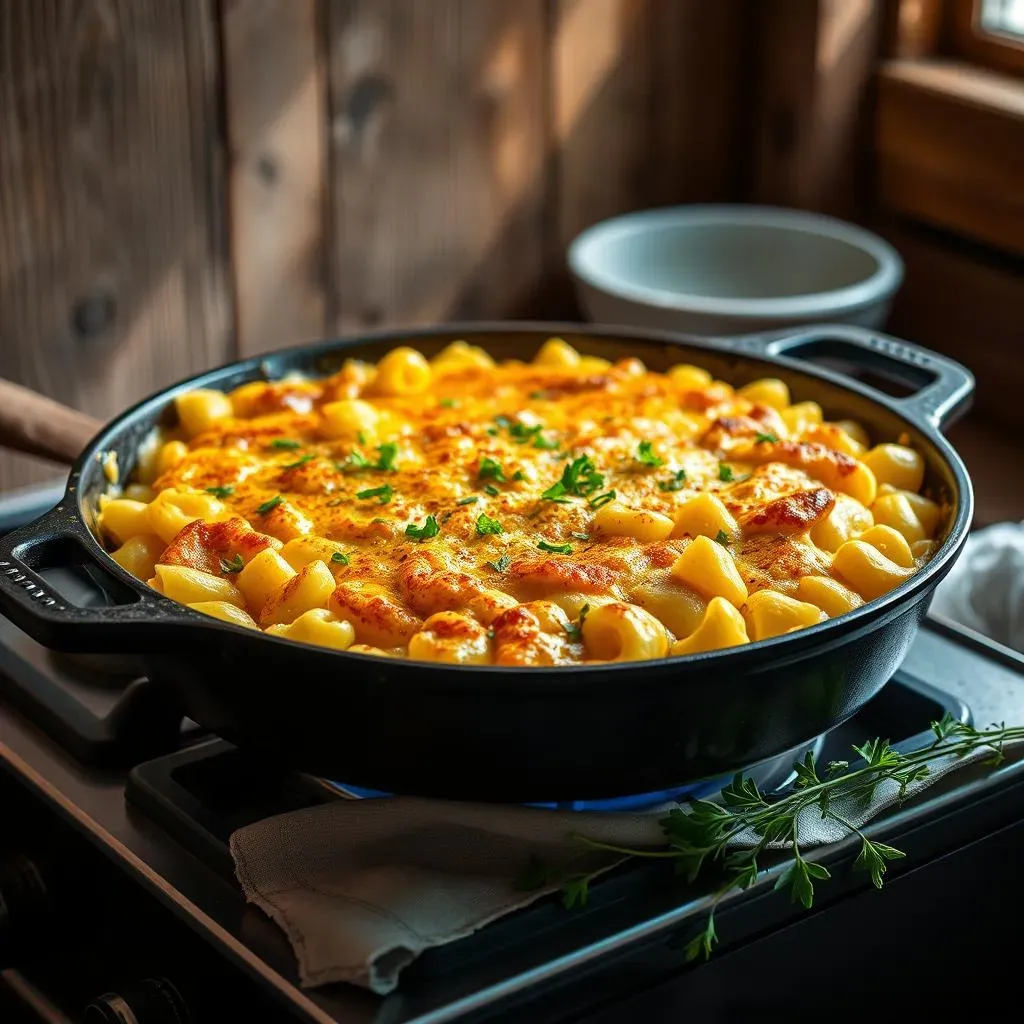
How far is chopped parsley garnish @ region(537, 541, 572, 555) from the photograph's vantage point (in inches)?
39.6

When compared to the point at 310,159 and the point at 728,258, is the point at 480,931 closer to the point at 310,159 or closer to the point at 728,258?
the point at 310,159

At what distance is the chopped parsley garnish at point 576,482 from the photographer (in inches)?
42.4

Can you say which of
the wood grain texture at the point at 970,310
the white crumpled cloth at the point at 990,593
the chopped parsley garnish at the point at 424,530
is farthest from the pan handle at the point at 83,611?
the wood grain texture at the point at 970,310

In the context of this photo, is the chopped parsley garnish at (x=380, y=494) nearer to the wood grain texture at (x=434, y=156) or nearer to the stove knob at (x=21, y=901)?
the stove knob at (x=21, y=901)

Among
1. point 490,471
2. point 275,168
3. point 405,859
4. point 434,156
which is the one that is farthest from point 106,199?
point 405,859

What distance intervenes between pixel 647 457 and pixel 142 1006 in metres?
0.53

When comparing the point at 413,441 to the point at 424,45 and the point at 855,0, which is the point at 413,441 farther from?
the point at 855,0

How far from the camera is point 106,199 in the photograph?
72.5 inches

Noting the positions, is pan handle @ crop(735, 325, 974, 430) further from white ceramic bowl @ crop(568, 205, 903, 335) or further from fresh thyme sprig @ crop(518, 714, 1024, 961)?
white ceramic bowl @ crop(568, 205, 903, 335)

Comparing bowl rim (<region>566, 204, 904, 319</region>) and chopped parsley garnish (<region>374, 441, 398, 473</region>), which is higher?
chopped parsley garnish (<region>374, 441, 398, 473</region>)

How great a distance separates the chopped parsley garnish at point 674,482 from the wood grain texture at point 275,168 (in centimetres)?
102

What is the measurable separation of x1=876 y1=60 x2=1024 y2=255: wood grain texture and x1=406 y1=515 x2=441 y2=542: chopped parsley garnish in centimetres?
118

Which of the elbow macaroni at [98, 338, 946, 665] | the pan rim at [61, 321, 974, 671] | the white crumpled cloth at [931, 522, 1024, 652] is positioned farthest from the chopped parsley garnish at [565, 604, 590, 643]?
the white crumpled cloth at [931, 522, 1024, 652]

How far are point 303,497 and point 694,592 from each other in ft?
1.05
